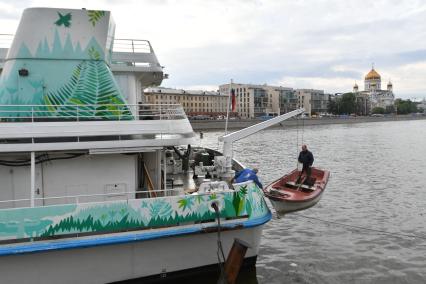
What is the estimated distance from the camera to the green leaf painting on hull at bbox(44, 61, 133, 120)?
904 cm

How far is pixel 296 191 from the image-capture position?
13555mm

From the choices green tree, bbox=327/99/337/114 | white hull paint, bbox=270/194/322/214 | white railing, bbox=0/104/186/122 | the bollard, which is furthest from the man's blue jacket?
green tree, bbox=327/99/337/114

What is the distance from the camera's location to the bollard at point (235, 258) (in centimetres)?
815

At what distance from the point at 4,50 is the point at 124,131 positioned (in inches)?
248

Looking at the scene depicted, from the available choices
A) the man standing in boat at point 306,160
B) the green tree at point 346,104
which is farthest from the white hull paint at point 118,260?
the green tree at point 346,104

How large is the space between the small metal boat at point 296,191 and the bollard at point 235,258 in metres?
4.13

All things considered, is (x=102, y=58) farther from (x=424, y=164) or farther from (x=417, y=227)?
(x=424, y=164)

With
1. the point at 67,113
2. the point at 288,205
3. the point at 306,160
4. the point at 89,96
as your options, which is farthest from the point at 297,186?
the point at 67,113

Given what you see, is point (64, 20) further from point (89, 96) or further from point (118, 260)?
point (118, 260)

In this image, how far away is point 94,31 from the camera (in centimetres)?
964

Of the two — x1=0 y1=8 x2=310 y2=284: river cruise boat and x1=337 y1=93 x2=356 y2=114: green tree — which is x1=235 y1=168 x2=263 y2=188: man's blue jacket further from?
x1=337 y1=93 x2=356 y2=114: green tree

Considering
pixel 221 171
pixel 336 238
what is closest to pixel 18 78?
pixel 221 171

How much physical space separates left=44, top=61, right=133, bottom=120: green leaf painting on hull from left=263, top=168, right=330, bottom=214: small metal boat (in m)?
5.43

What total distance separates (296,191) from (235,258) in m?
5.86
